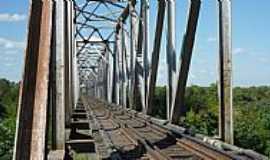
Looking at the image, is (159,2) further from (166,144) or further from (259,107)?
(259,107)

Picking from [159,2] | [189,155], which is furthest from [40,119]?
[159,2]

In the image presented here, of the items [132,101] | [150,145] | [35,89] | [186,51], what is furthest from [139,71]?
[35,89]

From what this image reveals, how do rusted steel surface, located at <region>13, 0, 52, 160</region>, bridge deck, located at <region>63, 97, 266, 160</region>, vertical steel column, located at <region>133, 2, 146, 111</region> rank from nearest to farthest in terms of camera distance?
rusted steel surface, located at <region>13, 0, 52, 160</region>
bridge deck, located at <region>63, 97, 266, 160</region>
vertical steel column, located at <region>133, 2, 146, 111</region>

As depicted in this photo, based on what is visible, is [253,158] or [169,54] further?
[169,54]

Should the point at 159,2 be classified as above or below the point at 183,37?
above

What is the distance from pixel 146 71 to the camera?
1482 cm

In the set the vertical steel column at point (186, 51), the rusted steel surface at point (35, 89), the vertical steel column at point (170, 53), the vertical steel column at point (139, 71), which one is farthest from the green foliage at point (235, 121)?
the rusted steel surface at point (35, 89)

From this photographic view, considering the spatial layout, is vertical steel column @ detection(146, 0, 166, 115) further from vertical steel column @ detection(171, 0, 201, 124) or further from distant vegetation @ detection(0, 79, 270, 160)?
distant vegetation @ detection(0, 79, 270, 160)

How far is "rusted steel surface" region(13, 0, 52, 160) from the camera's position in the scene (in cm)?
383

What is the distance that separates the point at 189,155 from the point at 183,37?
95.5 inches

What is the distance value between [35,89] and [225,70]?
4018 mm

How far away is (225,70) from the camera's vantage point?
747 cm

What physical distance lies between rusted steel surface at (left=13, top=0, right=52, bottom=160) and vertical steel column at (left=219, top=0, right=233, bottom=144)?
11.9 ft

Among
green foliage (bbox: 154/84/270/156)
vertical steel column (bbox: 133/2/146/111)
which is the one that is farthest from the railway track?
green foliage (bbox: 154/84/270/156)
